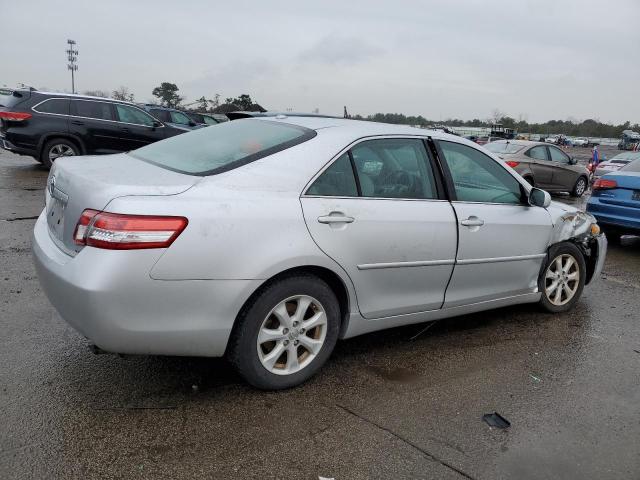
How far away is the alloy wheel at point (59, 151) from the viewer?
1153cm

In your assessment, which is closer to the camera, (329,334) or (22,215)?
(329,334)

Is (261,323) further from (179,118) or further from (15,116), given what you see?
(179,118)

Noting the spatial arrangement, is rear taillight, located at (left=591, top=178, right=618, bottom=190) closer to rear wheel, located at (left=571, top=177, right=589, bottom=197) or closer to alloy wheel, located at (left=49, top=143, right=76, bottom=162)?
rear wheel, located at (left=571, top=177, right=589, bottom=197)

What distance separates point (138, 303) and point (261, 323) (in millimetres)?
661

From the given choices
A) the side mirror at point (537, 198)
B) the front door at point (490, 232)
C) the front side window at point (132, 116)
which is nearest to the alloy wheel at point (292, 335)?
the front door at point (490, 232)

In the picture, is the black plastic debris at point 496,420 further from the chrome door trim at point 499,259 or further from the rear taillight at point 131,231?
the rear taillight at point 131,231

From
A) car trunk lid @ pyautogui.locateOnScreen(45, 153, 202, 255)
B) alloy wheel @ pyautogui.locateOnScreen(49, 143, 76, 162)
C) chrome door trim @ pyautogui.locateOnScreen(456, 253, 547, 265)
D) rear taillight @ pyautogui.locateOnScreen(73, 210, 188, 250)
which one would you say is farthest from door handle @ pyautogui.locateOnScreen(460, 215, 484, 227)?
alloy wheel @ pyautogui.locateOnScreen(49, 143, 76, 162)

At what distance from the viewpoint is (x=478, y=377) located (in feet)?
11.6

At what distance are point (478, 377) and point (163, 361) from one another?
2012 millimetres

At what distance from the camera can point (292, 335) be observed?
123 inches

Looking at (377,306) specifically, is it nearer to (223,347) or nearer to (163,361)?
(223,347)

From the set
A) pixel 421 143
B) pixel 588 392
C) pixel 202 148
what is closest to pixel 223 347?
pixel 202 148

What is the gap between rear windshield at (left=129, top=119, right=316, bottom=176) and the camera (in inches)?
125

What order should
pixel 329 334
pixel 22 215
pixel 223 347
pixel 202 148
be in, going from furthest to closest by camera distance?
pixel 22 215 → pixel 202 148 → pixel 329 334 → pixel 223 347
